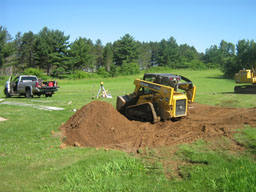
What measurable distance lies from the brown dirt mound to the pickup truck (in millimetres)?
13612

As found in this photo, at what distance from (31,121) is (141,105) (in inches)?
186

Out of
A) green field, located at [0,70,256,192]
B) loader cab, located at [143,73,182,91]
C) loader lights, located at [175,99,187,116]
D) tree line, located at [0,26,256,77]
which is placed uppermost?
tree line, located at [0,26,256,77]

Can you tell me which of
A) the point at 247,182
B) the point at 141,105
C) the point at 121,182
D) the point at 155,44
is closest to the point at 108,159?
the point at 121,182

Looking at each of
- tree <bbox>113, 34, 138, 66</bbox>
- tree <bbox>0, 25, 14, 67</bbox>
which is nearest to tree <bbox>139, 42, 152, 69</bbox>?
tree <bbox>113, 34, 138, 66</bbox>

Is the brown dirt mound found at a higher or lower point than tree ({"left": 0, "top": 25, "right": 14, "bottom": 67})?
lower

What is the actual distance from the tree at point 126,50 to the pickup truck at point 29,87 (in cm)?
7345

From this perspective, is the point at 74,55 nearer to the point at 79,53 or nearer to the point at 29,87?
the point at 79,53

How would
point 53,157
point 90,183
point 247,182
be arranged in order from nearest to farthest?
point 247,182
point 90,183
point 53,157

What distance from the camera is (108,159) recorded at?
6625 mm

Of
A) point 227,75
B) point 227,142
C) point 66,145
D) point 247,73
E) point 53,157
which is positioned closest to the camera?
point 53,157

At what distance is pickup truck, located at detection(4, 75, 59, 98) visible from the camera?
22.9 metres

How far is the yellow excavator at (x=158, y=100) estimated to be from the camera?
10.7 meters

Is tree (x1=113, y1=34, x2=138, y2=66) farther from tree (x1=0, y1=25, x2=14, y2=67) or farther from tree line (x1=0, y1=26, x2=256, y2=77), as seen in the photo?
tree (x1=0, y1=25, x2=14, y2=67)

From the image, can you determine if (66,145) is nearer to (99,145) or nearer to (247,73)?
(99,145)
